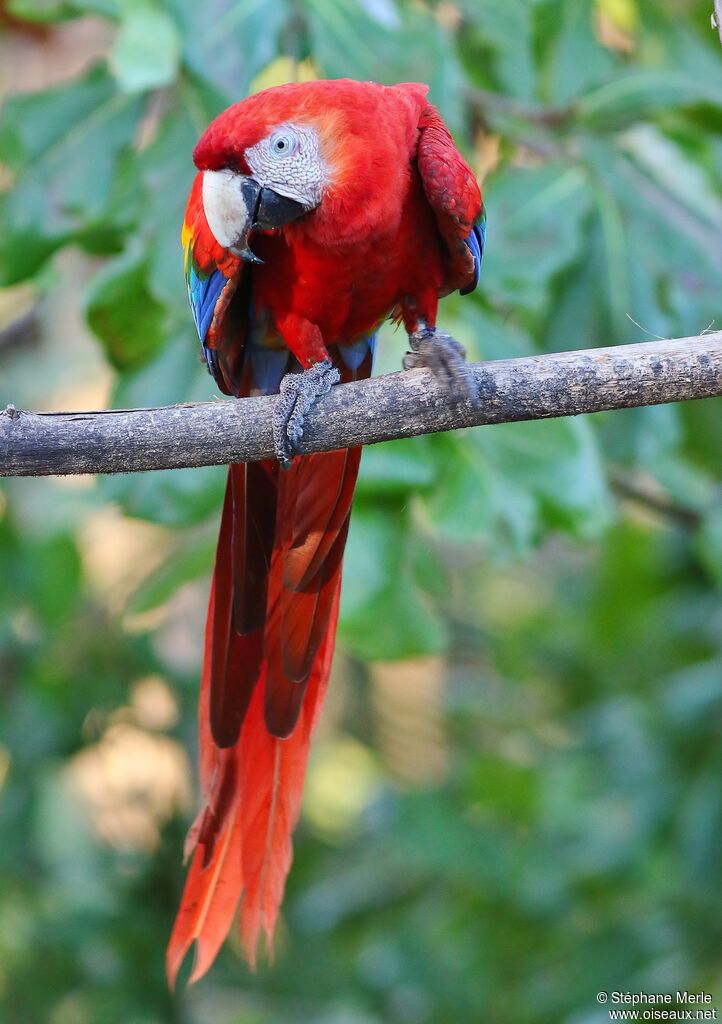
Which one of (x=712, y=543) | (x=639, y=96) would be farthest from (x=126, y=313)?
(x=712, y=543)

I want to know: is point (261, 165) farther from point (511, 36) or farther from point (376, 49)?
point (511, 36)

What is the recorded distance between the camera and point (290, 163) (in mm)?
1321

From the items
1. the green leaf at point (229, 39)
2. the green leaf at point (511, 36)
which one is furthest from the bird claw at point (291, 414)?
the green leaf at point (511, 36)

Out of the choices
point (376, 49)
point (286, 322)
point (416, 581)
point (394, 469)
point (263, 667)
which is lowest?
point (263, 667)

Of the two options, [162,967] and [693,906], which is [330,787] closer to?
[162,967]

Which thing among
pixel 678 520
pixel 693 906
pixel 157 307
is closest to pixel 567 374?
pixel 157 307

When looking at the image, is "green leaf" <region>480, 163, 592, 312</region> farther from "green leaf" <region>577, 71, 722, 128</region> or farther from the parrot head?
the parrot head

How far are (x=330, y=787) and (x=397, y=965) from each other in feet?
1.99

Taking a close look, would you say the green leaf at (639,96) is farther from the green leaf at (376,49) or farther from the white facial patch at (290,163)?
the white facial patch at (290,163)

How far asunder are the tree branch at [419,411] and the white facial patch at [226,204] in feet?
0.95

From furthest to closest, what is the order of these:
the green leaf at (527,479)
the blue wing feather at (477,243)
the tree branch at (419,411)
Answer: the green leaf at (527,479)
the blue wing feather at (477,243)
the tree branch at (419,411)

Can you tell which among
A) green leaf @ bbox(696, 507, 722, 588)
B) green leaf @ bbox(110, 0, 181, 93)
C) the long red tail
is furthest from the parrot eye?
green leaf @ bbox(696, 507, 722, 588)

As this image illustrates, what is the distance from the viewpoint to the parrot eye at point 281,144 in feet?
4.31

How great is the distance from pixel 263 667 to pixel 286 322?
0.45 meters
